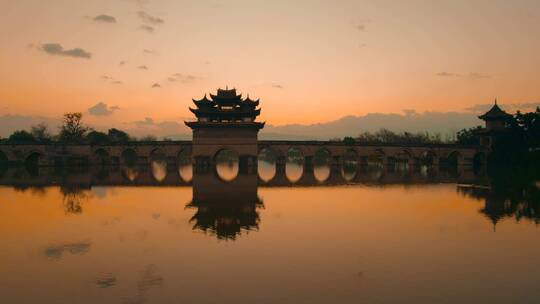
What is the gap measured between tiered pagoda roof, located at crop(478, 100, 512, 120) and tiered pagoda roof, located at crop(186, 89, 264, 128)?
114 feet

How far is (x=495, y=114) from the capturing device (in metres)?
65.6

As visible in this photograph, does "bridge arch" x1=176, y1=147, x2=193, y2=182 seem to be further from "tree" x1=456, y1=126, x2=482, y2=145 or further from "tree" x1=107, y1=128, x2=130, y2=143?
"tree" x1=456, y1=126, x2=482, y2=145

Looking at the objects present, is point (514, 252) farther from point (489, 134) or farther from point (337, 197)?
point (489, 134)

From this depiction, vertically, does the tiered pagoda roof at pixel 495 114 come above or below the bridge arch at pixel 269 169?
above

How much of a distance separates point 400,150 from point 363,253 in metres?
57.3

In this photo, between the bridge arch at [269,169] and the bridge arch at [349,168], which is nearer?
the bridge arch at [269,169]

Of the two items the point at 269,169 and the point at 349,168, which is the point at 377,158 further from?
the point at 269,169

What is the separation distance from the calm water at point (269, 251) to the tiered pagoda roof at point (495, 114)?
43679 millimetres

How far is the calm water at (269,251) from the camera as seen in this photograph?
399 inches

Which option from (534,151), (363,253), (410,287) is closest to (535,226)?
(363,253)

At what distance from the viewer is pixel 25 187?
114 ft

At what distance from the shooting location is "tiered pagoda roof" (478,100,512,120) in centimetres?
6506

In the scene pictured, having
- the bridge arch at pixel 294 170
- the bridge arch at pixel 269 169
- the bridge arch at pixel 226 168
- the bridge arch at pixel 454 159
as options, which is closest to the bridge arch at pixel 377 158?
the bridge arch at pixel 454 159

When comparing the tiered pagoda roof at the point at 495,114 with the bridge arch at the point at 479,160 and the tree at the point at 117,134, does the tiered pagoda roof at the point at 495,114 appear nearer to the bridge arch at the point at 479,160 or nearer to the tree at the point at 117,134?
the bridge arch at the point at 479,160
